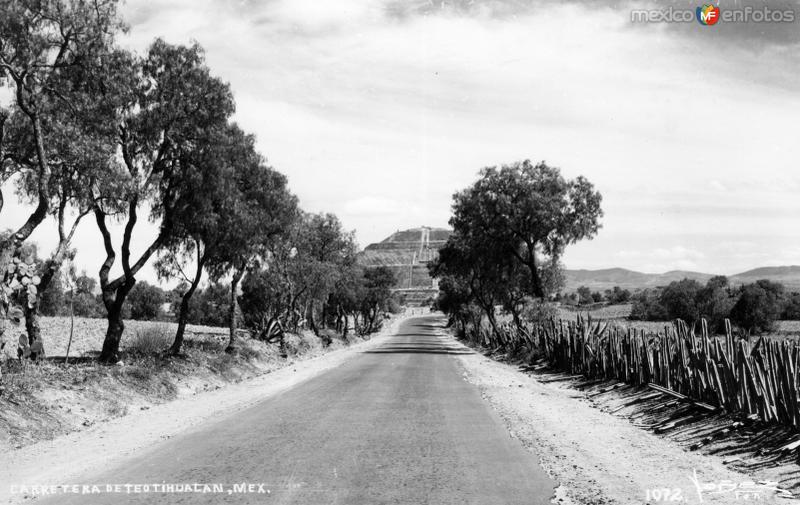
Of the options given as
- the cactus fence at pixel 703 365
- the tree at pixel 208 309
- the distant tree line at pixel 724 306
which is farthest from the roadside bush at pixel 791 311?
the tree at pixel 208 309

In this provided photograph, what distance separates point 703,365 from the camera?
11.9 meters

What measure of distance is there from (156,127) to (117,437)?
1013 centimetres

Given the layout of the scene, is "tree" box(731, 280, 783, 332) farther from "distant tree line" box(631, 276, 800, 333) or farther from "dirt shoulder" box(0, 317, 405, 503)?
"dirt shoulder" box(0, 317, 405, 503)

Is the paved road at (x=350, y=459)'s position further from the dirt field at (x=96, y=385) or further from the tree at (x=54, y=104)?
the tree at (x=54, y=104)

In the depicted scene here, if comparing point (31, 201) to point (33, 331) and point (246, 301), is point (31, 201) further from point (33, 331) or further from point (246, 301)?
point (246, 301)

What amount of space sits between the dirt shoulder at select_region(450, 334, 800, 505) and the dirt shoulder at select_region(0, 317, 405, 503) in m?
5.77

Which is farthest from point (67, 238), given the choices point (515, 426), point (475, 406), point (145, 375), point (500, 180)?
point (500, 180)

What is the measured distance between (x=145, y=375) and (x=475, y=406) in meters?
8.29

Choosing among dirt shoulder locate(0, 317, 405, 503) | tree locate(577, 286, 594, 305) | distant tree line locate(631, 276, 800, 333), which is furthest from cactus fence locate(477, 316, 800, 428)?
tree locate(577, 286, 594, 305)

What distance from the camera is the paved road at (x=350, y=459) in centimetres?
662

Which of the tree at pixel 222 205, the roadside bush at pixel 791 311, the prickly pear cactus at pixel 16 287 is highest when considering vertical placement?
the tree at pixel 222 205

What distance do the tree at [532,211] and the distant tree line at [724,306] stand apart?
795 centimetres

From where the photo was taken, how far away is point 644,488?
24.0 feet

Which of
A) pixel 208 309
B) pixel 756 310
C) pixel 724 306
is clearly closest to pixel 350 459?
pixel 756 310
